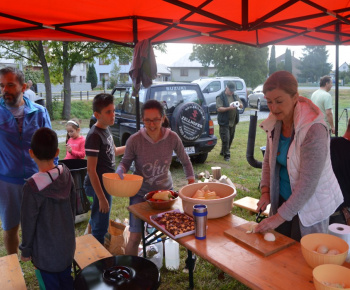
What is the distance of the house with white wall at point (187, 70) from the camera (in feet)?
163

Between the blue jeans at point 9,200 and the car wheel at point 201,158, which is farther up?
the blue jeans at point 9,200

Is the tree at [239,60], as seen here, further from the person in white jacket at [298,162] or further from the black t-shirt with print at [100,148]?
the person in white jacket at [298,162]

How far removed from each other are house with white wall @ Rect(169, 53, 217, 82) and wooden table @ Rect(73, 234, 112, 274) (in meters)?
48.0

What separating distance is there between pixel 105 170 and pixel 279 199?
1.50 m

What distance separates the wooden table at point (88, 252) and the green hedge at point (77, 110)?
13063 mm

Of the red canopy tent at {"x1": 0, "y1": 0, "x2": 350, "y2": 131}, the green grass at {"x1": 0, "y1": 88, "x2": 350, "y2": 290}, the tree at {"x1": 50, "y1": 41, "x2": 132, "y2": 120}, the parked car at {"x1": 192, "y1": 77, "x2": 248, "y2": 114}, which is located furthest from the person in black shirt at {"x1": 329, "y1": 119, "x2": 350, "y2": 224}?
the parked car at {"x1": 192, "y1": 77, "x2": 248, "y2": 114}

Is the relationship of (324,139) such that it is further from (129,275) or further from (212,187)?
(129,275)

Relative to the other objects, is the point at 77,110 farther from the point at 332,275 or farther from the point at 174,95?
the point at 332,275

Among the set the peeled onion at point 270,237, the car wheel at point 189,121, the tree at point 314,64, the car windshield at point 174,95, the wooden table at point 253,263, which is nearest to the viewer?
the wooden table at point 253,263

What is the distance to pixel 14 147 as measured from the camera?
269 centimetres

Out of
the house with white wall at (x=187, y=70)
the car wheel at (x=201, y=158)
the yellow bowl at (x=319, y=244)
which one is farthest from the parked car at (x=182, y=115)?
the house with white wall at (x=187, y=70)

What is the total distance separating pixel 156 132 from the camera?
256cm

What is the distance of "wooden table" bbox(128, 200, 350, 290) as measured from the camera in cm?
140

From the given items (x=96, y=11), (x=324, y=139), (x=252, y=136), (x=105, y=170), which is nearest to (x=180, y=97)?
(x=252, y=136)
